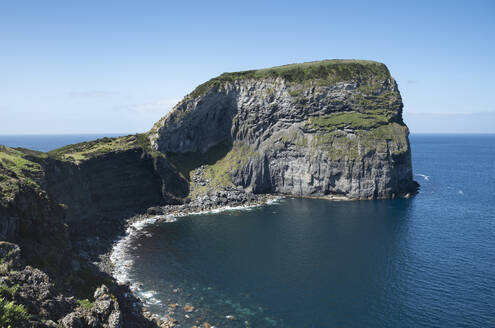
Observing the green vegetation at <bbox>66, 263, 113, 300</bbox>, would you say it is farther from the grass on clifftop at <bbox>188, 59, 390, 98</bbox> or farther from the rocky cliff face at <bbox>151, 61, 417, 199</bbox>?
the grass on clifftop at <bbox>188, 59, 390, 98</bbox>

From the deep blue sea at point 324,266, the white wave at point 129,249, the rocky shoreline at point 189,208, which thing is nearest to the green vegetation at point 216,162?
the rocky shoreline at point 189,208

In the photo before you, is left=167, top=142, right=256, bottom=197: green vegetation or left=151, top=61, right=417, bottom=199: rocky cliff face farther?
left=167, top=142, right=256, bottom=197: green vegetation

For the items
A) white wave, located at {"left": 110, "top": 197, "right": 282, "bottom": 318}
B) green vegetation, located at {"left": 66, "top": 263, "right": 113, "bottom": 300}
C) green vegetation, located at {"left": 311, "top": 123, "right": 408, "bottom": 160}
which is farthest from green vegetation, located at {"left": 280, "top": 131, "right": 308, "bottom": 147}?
green vegetation, located at {"left": 66, "top": 263, "right": 113, "bottom": 300}

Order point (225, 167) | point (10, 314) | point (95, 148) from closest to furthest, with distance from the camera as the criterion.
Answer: point (10, 314)
point (95, 148)
point (225, 167)

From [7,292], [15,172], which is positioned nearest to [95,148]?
[15,172]

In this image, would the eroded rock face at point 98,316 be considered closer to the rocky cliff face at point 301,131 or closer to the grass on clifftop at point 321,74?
the rocky cliff face at point 301,131

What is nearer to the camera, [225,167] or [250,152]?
[225,167]

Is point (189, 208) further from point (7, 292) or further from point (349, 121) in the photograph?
point (7, 292)

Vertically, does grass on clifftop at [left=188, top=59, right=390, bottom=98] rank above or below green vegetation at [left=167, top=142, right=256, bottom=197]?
above

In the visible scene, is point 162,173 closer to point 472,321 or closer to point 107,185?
point 107,185
